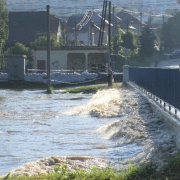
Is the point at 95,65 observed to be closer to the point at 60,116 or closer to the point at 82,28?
the point at 82,28

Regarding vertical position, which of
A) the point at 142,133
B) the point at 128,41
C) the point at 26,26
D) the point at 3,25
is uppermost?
the point at 3,25

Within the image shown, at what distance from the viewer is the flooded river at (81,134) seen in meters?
12.6

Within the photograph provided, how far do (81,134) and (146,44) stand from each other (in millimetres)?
63802

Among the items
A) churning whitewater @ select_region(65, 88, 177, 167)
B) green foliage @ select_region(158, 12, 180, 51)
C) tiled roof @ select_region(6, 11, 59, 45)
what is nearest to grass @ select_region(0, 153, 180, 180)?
churning whitewater @ select_region(65, 88, 177, 167)

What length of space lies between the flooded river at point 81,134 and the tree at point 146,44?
54887mm

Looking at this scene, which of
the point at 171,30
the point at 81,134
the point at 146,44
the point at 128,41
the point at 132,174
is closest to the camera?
the point at 132,174

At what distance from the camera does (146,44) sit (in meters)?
79.6

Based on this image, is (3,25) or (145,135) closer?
(145,135)

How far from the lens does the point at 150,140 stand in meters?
13.2

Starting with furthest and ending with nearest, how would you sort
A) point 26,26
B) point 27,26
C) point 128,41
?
point 128,41 < point 27,26 < point 26,26

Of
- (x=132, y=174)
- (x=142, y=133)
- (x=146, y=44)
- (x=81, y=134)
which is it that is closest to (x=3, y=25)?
(x=146, y=44)

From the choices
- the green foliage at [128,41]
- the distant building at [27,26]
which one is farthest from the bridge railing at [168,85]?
the green foliage at [128,41]

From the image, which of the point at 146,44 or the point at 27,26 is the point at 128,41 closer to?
the point at 146,44

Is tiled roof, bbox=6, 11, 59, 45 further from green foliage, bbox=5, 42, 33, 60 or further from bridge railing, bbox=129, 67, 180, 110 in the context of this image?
Result: bridge railing, bbox=129, 67, 180, 110
